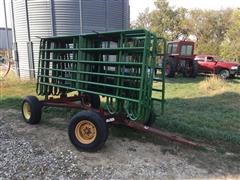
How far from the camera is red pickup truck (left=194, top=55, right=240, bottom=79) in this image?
56.5ft

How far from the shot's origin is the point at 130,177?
391 cm

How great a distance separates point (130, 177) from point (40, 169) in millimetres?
1313

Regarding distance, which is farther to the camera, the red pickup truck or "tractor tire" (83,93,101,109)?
the red pickup truck

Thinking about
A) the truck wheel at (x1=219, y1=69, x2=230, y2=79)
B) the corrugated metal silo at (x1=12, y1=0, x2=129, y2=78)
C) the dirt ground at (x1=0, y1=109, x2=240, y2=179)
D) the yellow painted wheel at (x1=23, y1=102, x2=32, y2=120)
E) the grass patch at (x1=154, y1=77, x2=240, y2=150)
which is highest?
the corrugated metal silo at (x1=12, y1=0, x2=129, y2=78)

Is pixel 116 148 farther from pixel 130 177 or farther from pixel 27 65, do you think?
pixel 27 65

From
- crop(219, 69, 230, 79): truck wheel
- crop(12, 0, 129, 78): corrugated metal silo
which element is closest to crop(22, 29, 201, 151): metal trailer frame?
crop(12, 0, 129, 78): corrugated metal silo

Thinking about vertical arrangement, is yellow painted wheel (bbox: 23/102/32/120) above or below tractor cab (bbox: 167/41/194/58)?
below

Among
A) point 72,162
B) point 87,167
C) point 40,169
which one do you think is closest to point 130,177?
point 87,167

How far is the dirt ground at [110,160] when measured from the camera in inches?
157

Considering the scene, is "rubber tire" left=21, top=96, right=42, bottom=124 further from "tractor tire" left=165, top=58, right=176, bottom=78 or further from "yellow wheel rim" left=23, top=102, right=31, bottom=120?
"tractor tire" left=165, top=58, right=176, bottom=78

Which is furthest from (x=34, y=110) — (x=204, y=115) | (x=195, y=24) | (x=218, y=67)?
(x=195, y=24)

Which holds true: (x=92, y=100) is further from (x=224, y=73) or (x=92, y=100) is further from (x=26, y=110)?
(x=224, y=73)

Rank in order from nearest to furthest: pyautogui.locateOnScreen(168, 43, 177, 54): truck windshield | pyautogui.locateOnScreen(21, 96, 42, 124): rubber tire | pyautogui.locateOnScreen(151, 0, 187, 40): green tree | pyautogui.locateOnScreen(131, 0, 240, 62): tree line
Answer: pyautogui.locateOnScreen(21, 96, 42, 124): rubber tire, pyautogui.locateOnScreen(168, 43, 177, 54): truck windshield, pyautogui.locateOnScreen(131, 0, 240, 62): tree line, pyautogui.locateOnScreen(151, 0, 187, 40): green tree

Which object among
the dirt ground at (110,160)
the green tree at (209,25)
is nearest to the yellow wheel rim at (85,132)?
the dirt ground at (110,160)
